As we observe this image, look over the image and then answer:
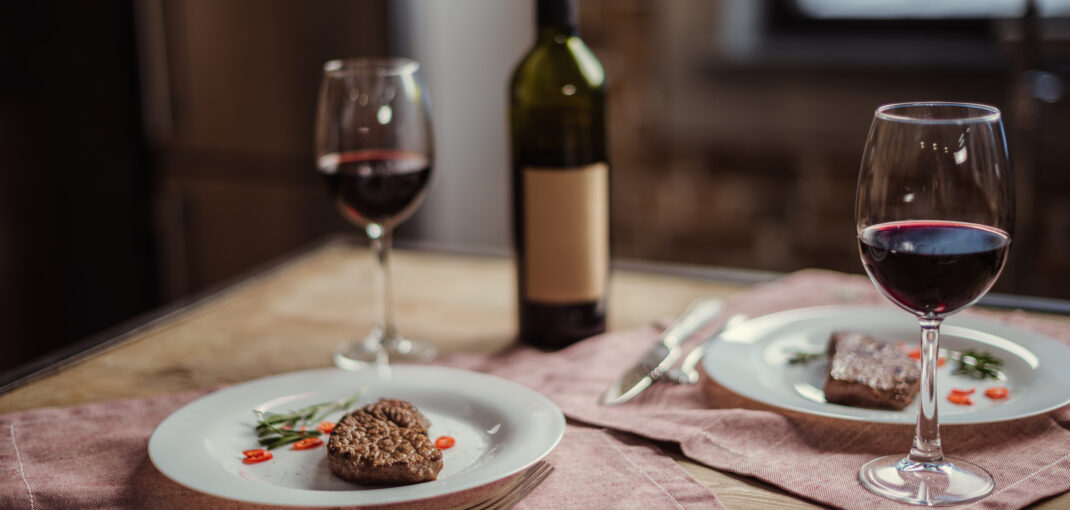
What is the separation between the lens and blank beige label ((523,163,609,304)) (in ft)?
3.31

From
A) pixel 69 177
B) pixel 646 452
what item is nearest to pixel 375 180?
pixel 646 452

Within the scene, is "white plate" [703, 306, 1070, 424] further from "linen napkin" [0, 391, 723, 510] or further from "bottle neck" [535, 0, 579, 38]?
"bottle neck" [535, 0, 579, 38]

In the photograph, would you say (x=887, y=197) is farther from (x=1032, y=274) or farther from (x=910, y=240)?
(x=1032, y=274)

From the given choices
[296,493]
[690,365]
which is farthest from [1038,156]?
[296,493]

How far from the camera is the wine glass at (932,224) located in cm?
66

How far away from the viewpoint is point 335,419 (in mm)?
833

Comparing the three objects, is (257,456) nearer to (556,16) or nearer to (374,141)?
(374,141)

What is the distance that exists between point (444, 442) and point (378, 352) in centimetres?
29

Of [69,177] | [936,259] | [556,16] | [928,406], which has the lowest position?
[69,177]

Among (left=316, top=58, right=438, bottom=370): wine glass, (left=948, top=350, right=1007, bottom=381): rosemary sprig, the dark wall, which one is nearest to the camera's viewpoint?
(left=948, top=350, right=1007, bottom=381): rosemary sprig

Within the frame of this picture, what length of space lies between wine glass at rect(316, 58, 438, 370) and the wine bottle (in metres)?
0.11

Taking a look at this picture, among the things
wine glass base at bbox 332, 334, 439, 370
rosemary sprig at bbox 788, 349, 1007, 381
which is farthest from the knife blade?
wine glass base at bbox 332, 334, 439, 370

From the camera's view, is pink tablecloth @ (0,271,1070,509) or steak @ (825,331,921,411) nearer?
pink tablecloth @ (0,271,1070,509)

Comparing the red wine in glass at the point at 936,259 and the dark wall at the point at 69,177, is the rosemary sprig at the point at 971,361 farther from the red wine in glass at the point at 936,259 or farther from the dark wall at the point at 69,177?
the dark wall at the point at 69,177
